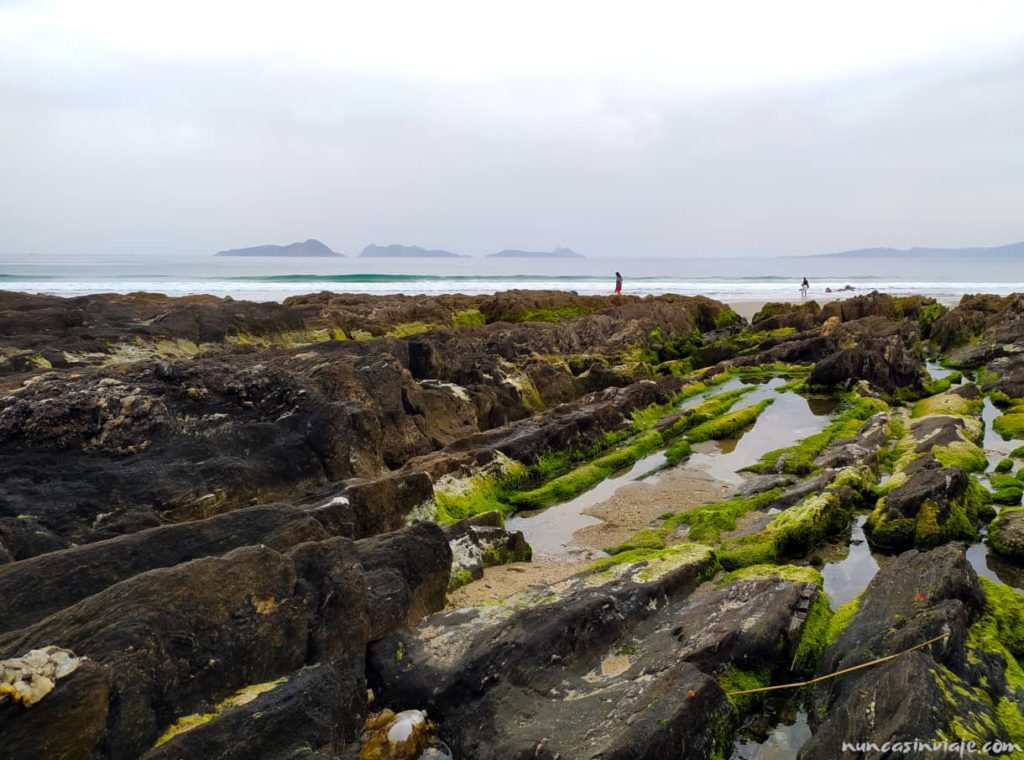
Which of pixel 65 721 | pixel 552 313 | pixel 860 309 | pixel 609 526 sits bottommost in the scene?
pixel 609 526

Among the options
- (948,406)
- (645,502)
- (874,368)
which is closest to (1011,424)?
(948,406)

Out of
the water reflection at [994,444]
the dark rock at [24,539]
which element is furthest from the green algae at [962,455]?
the dark rock at [24,539]

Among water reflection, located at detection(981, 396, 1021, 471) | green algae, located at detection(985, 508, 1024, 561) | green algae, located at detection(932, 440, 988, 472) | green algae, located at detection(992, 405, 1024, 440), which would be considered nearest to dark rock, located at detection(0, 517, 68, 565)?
green algae, located at detection(985, 508, 1024, 561)

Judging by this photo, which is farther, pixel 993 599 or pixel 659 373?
pixel 659 373

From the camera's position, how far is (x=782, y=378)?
25719 millimetres

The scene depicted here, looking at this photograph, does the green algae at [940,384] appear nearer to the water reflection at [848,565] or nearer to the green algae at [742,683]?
the water reflection at [848,565]

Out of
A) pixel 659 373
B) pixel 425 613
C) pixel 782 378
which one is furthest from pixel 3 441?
pixel 782 378

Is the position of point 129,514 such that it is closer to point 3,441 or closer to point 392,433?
point 3,441

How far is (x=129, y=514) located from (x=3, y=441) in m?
2.00

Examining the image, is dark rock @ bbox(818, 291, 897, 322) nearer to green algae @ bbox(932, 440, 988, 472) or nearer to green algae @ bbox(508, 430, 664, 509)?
green algae @ bbox(932, 440, 988, 472)

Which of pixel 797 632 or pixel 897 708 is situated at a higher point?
pixel 897 708

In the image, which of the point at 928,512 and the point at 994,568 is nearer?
the point at 994,568

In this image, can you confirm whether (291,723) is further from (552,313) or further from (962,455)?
(552,313)

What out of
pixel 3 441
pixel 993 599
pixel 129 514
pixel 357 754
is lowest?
pixel 357 754
